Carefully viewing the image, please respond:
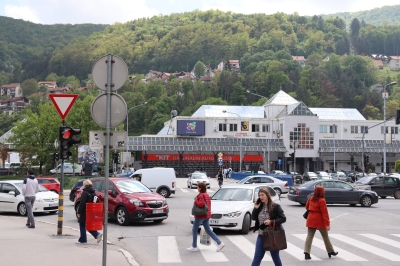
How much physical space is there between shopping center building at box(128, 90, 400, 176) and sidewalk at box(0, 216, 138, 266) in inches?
Result: 2791

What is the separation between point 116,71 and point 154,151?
81.2 m

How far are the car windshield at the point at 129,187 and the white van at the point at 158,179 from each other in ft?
44.4

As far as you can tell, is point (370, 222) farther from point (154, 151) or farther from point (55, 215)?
point (154, 151)

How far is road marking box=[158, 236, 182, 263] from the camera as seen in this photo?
1306cm

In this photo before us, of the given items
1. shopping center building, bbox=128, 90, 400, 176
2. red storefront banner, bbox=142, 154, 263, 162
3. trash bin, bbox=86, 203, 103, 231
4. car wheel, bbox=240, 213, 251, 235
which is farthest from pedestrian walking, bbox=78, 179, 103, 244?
red storefront banner, bbox=142, 154, 263, 162

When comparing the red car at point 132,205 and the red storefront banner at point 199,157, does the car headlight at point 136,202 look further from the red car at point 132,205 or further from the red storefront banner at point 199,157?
the red storefront banner at point 199,157

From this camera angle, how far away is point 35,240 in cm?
1578

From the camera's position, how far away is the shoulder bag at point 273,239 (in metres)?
9.84

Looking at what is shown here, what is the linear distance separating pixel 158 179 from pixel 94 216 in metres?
21.2

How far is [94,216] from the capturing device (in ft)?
47.4

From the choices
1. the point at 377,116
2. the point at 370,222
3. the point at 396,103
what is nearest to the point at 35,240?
the point at 370,222

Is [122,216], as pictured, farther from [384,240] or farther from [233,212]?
[384,240]

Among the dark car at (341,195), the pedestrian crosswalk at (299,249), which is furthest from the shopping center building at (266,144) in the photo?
the pedestrian crosswalk at (299,249)

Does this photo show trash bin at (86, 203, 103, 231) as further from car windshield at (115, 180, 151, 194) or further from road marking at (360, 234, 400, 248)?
road marking at (360, 234, 400, 248)
